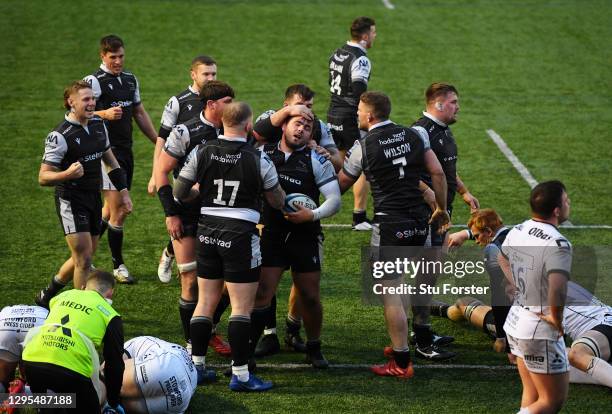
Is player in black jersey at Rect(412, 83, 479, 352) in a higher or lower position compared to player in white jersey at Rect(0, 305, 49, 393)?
higher

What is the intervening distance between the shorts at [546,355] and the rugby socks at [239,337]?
2339 mm

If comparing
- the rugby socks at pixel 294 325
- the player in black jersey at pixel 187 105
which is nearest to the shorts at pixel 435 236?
the rugby socks at pixel 294 325

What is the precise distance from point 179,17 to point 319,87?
5.27m

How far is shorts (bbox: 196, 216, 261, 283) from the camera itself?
8336 millimetres

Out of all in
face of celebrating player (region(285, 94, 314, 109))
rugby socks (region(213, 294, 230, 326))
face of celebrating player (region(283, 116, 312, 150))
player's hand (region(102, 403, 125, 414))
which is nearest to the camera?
player's hand (region(102, 403, 125, 414))

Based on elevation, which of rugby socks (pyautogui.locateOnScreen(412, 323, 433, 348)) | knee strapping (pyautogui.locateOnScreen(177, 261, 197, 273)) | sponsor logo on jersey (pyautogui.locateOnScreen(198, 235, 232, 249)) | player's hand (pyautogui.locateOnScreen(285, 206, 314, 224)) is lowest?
rugby socks (pyautogui.locateOnScreen(412, 323, 433, 348))

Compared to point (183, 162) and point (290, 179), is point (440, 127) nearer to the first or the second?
point (290, 179)

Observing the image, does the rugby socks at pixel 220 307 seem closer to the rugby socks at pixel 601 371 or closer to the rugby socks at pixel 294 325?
the rugby socks at pixel 294 325

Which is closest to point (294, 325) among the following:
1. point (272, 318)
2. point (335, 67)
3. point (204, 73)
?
point (272, 318)

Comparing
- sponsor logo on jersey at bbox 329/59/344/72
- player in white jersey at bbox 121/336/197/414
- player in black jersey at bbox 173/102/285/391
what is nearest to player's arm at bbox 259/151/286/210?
player in black jersey at bbox 173/102/285/391

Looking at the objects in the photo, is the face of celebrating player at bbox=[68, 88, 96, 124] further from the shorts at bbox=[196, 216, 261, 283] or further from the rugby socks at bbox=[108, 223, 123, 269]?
the shorts at bbox=[196, 216, 261, 283]

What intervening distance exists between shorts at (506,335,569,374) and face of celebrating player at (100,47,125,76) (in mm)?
6382

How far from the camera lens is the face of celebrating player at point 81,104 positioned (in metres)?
9.87

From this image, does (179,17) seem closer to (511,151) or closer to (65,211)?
(511,151)
